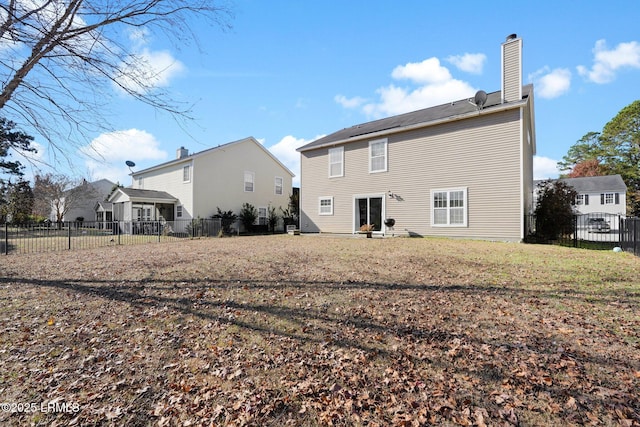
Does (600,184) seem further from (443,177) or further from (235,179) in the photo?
(235,179)

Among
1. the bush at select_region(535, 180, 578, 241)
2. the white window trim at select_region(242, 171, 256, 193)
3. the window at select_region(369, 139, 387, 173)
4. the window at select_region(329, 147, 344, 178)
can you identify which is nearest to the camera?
the bush at select_region(535, 180, 578, 241)

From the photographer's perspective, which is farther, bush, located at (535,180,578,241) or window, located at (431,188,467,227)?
window, located at (431,188,467,227)

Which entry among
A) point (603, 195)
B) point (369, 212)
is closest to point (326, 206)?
point (369, 212)

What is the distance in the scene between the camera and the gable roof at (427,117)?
13.1 m

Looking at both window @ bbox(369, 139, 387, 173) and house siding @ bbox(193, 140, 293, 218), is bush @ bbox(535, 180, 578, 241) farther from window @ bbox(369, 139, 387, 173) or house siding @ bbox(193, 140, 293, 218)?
house siding @ bbox(193, 140, 293, 218)

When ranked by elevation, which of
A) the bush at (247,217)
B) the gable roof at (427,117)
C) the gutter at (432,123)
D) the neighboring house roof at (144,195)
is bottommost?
the bush at (247,217)

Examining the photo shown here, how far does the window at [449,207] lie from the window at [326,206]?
6204 mm

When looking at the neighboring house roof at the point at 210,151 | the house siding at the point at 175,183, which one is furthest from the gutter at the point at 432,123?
the house siding at the point at 175,183

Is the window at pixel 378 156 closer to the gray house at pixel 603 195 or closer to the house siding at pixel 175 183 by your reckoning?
the house siding at pixel 175 183

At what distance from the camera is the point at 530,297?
195 inches

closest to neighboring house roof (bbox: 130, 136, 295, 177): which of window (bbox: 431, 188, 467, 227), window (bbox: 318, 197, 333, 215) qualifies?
window (bbox: 318, 197, 333, 215)

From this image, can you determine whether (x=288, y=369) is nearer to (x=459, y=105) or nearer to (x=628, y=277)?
(x=628, y=277)

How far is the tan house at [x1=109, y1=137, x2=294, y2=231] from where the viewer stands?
70.2 ft

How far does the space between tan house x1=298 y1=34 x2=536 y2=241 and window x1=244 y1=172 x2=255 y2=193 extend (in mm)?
6945
